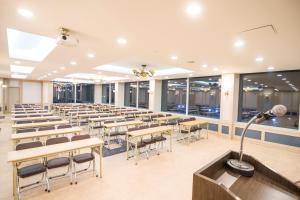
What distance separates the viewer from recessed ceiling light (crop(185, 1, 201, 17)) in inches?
Answer: 81.4

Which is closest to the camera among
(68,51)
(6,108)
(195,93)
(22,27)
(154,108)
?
(22,27)

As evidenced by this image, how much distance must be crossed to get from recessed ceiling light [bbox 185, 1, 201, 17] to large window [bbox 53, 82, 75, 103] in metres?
19.6

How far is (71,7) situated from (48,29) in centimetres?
123

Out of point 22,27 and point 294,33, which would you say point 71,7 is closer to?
point 22,27

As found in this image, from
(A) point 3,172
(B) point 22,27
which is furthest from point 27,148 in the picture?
(B) point 22,27

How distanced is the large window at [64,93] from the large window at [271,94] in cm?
1804

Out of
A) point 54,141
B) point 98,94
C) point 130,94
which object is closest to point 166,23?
point 54,141

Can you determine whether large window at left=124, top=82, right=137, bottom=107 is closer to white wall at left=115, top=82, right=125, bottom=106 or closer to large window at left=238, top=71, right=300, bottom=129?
white wall at left=115, top=82, right=125, bottom=106

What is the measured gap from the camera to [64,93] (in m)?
20.2

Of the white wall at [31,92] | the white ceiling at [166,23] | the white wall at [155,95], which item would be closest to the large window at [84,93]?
the white wall at [31,92]

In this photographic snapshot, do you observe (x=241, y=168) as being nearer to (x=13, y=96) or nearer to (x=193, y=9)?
(x=193, y=9)

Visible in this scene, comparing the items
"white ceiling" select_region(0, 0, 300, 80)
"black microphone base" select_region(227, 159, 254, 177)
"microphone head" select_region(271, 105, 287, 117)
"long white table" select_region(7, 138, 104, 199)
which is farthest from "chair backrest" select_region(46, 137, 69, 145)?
"microphone head" select_region(271, 105, 287, 117)

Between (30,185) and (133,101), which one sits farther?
(133,101)

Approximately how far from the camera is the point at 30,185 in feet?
10.3
